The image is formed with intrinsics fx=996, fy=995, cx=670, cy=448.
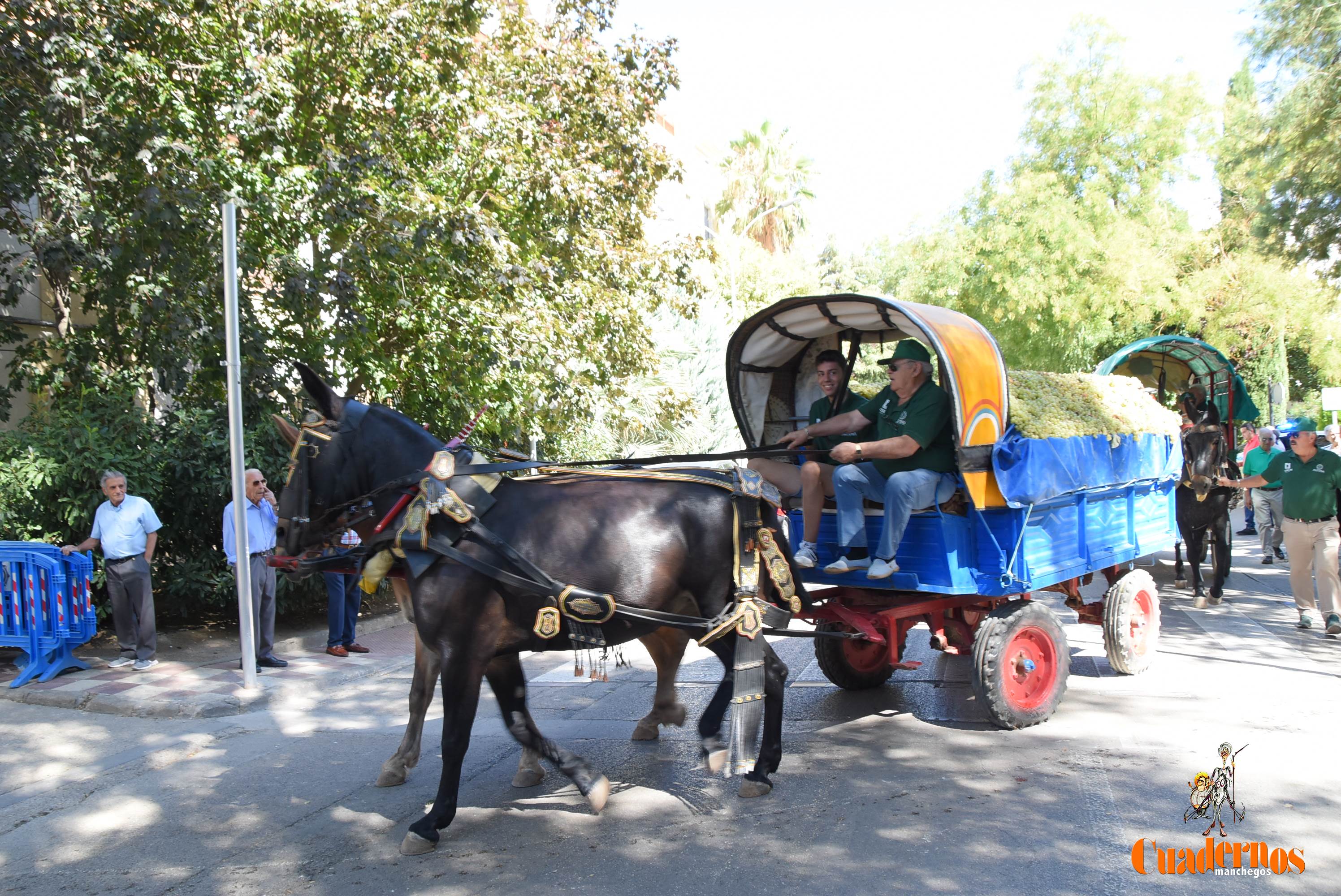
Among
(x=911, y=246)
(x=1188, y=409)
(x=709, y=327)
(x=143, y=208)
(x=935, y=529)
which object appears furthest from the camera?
(x=911, y=246)

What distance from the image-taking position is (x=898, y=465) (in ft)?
19.9

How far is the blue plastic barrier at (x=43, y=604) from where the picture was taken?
7992 mm

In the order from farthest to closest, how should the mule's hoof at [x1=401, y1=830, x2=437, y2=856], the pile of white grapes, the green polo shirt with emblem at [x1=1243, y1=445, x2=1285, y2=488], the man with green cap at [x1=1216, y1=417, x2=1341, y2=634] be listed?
the green polo shirt with emblem at [x1=1243, y1=445, x2=1285, y2=488]
the man with green cap at [x1=1216, y1=417, x2=1341, y2=634]
the pile of white grapes
the mule's hoof at [x1=401, y1=830, x2=437, y2=856]

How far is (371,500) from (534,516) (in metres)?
0.87

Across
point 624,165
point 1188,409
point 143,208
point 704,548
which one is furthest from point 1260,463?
point 143,208

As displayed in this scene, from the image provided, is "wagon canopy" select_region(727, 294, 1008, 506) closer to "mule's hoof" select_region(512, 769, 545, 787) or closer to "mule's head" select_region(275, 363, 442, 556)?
"mule's head" select_region(275, 363, 442, 556)

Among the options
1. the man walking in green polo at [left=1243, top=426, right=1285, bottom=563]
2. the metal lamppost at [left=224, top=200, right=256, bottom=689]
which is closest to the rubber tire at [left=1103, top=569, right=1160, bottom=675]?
the metal lamppost at [left=224, top=200, right=256, bottom=689]

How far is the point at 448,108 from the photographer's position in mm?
11031

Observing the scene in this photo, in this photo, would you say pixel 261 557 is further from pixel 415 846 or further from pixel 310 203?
pixel 415 846

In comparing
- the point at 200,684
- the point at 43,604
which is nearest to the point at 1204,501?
the point at 200,684

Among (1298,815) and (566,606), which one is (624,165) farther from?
(1298,815)

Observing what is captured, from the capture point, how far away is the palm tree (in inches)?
1661

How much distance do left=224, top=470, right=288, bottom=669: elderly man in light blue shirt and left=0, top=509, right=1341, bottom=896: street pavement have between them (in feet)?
3.53

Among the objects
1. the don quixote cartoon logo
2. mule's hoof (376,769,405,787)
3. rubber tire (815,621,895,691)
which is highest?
rubber tire (815,621,895,691)
